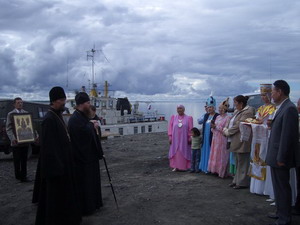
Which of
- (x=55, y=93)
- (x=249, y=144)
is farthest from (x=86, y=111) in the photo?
(x=249, y=144)

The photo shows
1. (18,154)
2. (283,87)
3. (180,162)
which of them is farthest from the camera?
(180,162)

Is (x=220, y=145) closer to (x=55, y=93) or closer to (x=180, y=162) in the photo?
(x=180, y=162)

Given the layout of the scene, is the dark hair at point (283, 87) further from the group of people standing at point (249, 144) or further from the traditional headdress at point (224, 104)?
the traditional headdress at point (224, 104)

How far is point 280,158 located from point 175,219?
1.85 meters

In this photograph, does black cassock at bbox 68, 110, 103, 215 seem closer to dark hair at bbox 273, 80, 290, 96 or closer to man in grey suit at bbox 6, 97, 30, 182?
dark hair at bbox 273, 80, 290, 96

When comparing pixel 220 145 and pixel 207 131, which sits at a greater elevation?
pixel 207 131

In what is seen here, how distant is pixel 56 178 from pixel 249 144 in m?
3.81

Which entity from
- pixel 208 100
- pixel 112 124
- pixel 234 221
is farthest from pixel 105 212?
pixel 112 124

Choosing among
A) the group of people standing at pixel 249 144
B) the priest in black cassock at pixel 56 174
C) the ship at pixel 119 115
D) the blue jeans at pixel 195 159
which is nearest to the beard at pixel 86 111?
the priest in black cassock at pixel 56 174

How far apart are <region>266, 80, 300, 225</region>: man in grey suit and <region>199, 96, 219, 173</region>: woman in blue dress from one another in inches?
128

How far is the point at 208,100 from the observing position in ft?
26.6

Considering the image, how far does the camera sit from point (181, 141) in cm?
868

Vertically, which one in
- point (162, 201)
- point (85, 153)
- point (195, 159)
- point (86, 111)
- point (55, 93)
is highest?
point (55, 93)

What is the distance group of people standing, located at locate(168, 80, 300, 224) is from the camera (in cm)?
448
